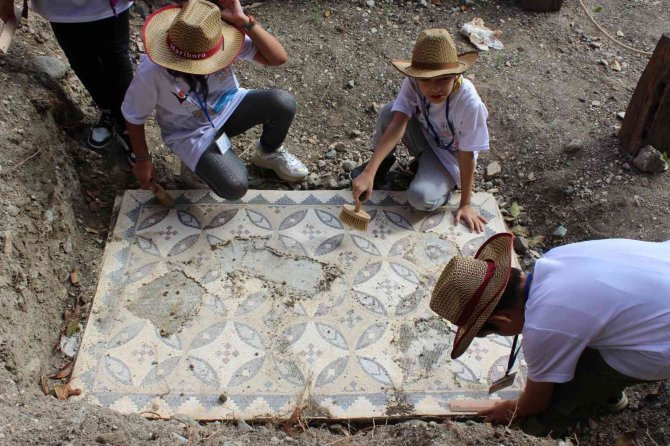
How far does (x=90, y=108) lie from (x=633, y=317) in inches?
108

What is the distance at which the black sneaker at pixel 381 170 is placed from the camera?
2893 mm

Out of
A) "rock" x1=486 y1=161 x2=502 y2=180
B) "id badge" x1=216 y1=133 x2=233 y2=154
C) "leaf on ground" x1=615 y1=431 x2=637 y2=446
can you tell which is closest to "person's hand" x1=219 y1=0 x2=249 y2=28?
"id badge" x1=216 y1=133 x2=233 y2=154

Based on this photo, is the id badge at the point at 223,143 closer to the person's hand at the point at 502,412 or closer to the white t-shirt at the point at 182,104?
the white t-shirt at the point at 182,104

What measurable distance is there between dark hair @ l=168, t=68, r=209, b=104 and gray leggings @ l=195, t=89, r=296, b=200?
0.23m

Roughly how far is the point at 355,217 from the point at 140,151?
1.02 m

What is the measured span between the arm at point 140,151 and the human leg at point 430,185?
4.05 ft

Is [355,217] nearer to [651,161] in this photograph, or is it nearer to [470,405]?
[470,405]

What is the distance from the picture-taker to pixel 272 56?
8.42 ft

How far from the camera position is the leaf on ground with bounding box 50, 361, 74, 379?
214 centimetres

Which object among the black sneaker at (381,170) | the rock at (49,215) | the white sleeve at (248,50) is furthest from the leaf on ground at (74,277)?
the black sneaker at (381,170)

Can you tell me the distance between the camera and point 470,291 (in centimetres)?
162

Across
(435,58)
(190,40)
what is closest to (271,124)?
(190,40)

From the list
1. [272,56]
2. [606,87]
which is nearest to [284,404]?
[272,56]

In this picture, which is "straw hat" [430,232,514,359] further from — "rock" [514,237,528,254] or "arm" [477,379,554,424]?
"rock" [514,237,528,254]
